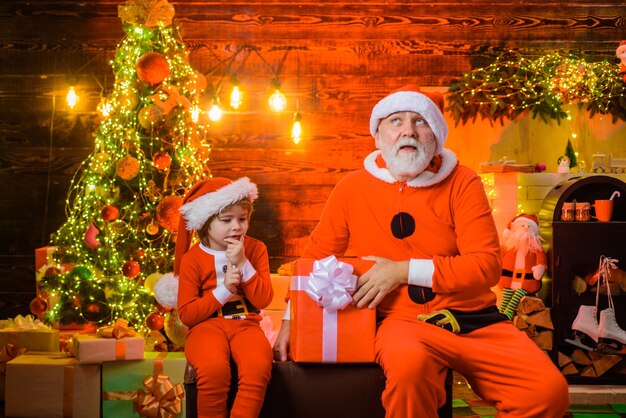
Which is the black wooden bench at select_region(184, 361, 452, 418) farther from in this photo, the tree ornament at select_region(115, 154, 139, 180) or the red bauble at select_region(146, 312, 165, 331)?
the tree ornament at select_region(115, 154, 139, 180)

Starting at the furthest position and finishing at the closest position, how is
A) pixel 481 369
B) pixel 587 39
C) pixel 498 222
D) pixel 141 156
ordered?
pixel 587 39, pixel 498 222, pixel 141 156, pixel 481 369

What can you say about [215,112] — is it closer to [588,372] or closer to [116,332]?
[116,332]

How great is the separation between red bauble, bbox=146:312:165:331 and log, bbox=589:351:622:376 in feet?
7.95

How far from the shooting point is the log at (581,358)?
159 inches

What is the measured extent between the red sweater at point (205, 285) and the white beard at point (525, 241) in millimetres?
1858

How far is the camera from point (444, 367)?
2188 millimetres

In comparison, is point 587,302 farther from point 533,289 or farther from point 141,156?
point 141,156

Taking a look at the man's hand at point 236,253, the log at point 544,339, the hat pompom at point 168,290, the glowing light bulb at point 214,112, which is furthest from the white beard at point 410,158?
the glowing light bulb at point 214,112

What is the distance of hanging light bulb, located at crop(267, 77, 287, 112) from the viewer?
4.70 m

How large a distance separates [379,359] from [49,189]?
340 centimetres

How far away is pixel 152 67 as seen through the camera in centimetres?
379

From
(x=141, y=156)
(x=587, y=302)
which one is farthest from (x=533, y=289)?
(x=141, y=156)

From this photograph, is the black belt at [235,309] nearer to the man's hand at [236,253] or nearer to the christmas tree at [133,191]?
the man's hand at [236,253]

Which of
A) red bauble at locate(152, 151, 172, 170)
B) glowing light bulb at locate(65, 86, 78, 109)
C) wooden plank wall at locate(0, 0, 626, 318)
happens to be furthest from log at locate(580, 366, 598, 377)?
glowing light bulb at locate(65, 86, 78, 109)
